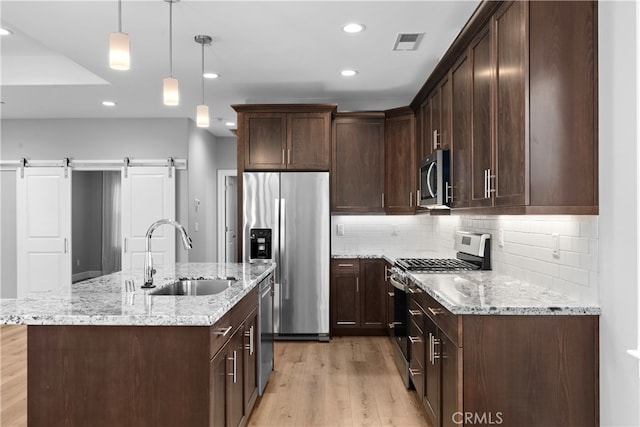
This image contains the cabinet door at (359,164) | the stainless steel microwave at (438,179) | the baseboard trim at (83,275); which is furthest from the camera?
the baseboard trim at (83,275)

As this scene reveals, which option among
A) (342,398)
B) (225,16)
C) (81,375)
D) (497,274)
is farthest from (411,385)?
(225,16)

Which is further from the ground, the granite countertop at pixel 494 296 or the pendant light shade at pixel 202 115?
the pendant light shade at pixel 202 115

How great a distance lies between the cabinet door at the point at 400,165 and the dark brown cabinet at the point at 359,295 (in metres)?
0.66

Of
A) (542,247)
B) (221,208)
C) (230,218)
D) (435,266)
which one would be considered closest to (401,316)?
(435,266)

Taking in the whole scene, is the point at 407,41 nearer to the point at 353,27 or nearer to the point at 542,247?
the point at 353,27

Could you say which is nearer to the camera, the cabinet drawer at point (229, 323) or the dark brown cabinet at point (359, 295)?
the cabinet drawer at point (229, 323)

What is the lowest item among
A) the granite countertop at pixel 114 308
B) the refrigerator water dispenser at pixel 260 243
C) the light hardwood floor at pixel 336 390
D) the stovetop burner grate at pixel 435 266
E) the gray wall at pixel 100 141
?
the light hardwood floor at pixel 336 390

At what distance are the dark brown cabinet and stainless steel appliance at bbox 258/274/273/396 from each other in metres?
1.51

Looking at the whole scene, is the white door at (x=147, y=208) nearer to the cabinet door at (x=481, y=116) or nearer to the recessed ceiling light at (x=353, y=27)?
Answer: the recessed ceiling light at (x=353, y=27)

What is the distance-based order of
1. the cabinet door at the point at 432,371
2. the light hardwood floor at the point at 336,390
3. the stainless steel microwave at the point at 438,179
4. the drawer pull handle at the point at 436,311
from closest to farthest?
the drawer pull handle at the point at 436,311, the cabinet door at the point at 432,371, the light hardwood floor at the point at 336,390, the stainless steel microwave at the point at 438,179

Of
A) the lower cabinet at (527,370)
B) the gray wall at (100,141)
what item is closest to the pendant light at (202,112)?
the lower cabinet at (527,370)

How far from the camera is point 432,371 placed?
2730mm

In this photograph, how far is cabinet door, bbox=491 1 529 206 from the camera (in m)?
2.18

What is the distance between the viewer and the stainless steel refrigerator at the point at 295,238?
16.5 ft
